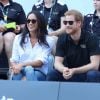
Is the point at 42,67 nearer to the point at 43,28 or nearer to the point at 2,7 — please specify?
the point at 43,28

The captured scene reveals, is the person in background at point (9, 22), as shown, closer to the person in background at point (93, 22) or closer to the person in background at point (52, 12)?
the person in background at point (52, 12)

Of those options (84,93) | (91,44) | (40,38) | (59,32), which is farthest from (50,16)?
(84,93)

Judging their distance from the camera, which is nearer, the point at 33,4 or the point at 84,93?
the point at 84,93

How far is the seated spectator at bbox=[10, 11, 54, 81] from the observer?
634cm

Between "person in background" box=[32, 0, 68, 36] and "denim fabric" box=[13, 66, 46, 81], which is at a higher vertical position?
"person in background" box=[32, 0, 68, 36]

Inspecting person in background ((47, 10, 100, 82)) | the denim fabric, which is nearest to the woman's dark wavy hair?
person in background ((47, 10, 100, 82))

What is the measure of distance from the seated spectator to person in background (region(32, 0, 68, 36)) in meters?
0.64

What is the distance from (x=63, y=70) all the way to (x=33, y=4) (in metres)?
2.65

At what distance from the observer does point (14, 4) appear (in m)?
7.66

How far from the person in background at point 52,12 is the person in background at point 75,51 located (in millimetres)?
944

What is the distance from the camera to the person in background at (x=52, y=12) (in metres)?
7.35

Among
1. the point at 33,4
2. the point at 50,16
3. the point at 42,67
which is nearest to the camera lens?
the point at 42,67

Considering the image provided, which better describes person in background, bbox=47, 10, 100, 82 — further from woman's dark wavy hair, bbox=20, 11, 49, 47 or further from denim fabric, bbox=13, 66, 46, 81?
woman's dark wavy hair, bbox=20, 11, 49, 47

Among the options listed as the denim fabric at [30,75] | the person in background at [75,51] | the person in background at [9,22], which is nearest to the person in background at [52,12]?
the person in background at [9,22]
